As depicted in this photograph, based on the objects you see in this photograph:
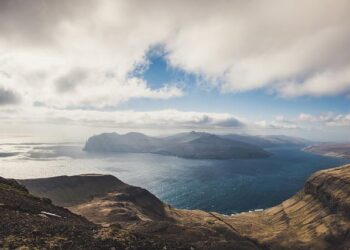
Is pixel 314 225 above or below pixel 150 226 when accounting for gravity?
below

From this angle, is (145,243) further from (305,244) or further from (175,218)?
(175,218)

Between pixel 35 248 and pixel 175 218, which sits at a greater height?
pixel 35 248

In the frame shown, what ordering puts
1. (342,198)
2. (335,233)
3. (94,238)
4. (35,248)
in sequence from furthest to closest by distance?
(342,198)
(335,233)
(94,238)
(35,248)

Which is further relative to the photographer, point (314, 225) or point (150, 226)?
point (314, 225)

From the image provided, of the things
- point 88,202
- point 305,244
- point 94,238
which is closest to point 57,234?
point 94,238

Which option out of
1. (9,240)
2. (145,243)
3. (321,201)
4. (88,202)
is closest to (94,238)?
(145,243)

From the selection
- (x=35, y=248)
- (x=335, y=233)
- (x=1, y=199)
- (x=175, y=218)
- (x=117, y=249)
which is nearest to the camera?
(x=35, y=248)

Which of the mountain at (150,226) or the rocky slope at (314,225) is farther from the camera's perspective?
the rocky slope at (314,225)

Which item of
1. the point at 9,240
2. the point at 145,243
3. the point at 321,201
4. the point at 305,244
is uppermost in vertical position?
the point at 9,240

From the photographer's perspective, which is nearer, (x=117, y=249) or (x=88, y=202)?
(x=117, y=249)

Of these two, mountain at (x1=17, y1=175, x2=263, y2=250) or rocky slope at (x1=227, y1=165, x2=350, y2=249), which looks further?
rocky slope at (x1=227, y1=165, x2=350, y2=249)
